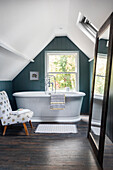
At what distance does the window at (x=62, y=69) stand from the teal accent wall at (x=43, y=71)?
0.18 metres

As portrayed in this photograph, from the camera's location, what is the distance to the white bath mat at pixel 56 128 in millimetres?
3693

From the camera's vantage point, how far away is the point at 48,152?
2641 millimetres

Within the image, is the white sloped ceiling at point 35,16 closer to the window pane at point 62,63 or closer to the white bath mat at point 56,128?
the window pane at point 62,63

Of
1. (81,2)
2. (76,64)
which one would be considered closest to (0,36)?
(81,2)

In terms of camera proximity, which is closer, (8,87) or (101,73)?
(101,73)

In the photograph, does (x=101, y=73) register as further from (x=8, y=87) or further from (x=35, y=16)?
(x=8, y=87)

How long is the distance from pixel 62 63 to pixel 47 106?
6.48ft

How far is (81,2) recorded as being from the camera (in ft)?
9.42

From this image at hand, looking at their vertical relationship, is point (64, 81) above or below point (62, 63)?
below

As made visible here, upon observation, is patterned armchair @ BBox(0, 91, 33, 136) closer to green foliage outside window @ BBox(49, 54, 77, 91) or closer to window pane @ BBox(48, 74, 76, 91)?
window pane @ BBox(48, 74, 76, 91)

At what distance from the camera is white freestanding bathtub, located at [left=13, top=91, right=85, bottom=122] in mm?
4398

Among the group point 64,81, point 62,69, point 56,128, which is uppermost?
point 62,69

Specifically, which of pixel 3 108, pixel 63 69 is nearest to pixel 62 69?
pixel 63 69

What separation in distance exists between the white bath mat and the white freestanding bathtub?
38 centimetres
